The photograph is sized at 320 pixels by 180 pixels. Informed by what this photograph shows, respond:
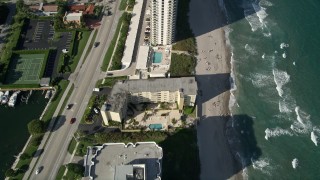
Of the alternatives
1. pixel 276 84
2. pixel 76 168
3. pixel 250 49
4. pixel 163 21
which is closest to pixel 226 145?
pixel 276 84

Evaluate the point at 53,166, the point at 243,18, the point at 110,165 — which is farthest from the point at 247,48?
the point at 53,166

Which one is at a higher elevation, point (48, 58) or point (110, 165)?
Result: point (48, 58)

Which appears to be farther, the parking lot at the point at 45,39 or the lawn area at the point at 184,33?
the lawn area at the point at 184,33

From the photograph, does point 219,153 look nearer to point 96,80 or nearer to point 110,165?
point 110,165

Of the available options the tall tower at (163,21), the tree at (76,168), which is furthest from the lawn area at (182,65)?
the tree at (76,168)

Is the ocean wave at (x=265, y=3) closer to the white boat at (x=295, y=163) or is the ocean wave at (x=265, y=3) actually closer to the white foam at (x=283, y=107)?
the white foam at (x=283, y=107)

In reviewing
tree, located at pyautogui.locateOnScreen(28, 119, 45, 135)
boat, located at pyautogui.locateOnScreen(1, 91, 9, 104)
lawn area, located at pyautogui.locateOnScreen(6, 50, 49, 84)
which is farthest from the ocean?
boat, located at pyautogui.locateOnScreen(1, 91, 9, 104)
